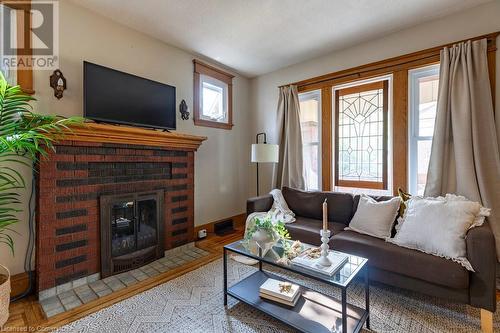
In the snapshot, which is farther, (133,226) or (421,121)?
(421,121)

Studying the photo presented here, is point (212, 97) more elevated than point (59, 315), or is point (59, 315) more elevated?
point (212, 97)

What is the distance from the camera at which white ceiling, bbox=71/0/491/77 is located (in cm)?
225

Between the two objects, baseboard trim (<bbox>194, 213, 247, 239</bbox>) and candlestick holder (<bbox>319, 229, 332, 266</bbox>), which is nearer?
candlestick holder (<bbox>319, 229, 332, 266</bbox>)

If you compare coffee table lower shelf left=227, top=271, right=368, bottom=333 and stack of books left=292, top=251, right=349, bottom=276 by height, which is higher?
stack of books left=292, top=251, right=349, bottom=276

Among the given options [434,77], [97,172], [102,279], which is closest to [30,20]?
[97,172]

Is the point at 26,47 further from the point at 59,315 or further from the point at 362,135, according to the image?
the point at 362,135

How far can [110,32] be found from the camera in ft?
8.29

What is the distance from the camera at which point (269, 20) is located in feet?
8.14

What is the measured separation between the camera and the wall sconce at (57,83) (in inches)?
84.3

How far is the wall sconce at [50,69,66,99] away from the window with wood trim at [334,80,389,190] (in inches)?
126

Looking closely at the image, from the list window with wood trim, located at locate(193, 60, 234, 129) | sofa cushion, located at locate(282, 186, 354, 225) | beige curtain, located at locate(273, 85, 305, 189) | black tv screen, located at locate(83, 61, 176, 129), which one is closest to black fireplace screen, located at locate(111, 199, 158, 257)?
black tv screen, located at locate(83, 61, 176, 129)

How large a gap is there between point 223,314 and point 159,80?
2685 mm

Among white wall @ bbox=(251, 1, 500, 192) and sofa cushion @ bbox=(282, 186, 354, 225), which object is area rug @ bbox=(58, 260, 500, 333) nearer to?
sofa cushion @ bbox=(282, 186, 354, 225)

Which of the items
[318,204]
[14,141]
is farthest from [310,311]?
[14,141]
